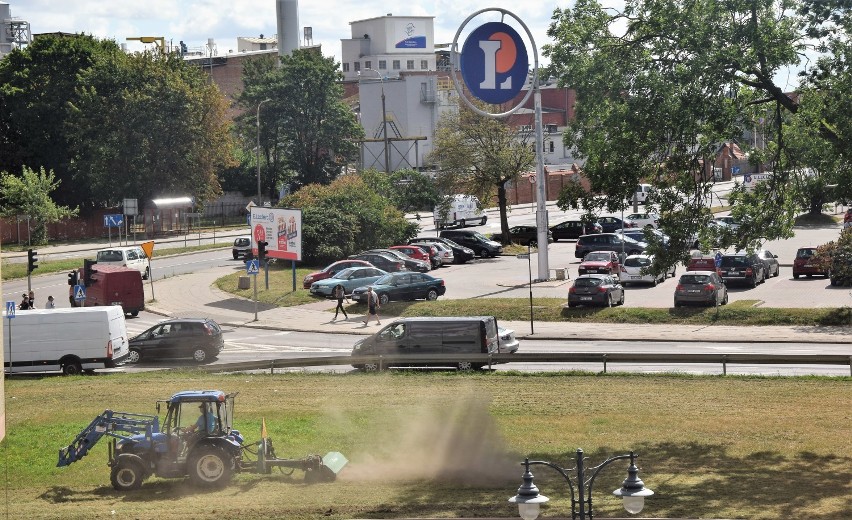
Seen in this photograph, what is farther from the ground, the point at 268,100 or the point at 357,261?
the point at 268,100

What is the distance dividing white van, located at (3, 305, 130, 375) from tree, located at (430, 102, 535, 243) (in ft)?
111

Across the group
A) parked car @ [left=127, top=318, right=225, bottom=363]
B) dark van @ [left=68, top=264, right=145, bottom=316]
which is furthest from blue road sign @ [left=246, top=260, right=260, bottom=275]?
parked car @ [left=127, top=318, right=225, bottom=363]

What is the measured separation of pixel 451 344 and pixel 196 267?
120 ft

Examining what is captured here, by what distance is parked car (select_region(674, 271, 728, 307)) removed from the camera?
42.2 meters

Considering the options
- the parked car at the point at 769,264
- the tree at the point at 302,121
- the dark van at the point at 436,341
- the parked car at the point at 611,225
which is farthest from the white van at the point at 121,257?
the tree at the point at 302,121

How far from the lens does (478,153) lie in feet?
213

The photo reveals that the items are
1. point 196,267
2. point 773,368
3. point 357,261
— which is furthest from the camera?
point 196,267

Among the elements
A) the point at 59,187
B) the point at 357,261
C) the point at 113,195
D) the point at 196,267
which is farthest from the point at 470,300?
the point at 59,187

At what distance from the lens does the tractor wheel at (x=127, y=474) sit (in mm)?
19672

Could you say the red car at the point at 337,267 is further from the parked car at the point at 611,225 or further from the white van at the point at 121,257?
the parked car at the point at 611,225

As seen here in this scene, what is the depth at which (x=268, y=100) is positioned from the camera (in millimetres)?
88562

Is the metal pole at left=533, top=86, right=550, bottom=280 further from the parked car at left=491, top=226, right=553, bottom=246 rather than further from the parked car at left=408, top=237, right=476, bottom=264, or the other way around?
the parked car at left=491, top=226, right=553, bottom=246

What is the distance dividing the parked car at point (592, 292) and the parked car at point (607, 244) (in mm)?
16018

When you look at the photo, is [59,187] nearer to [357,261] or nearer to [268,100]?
[268,100]
